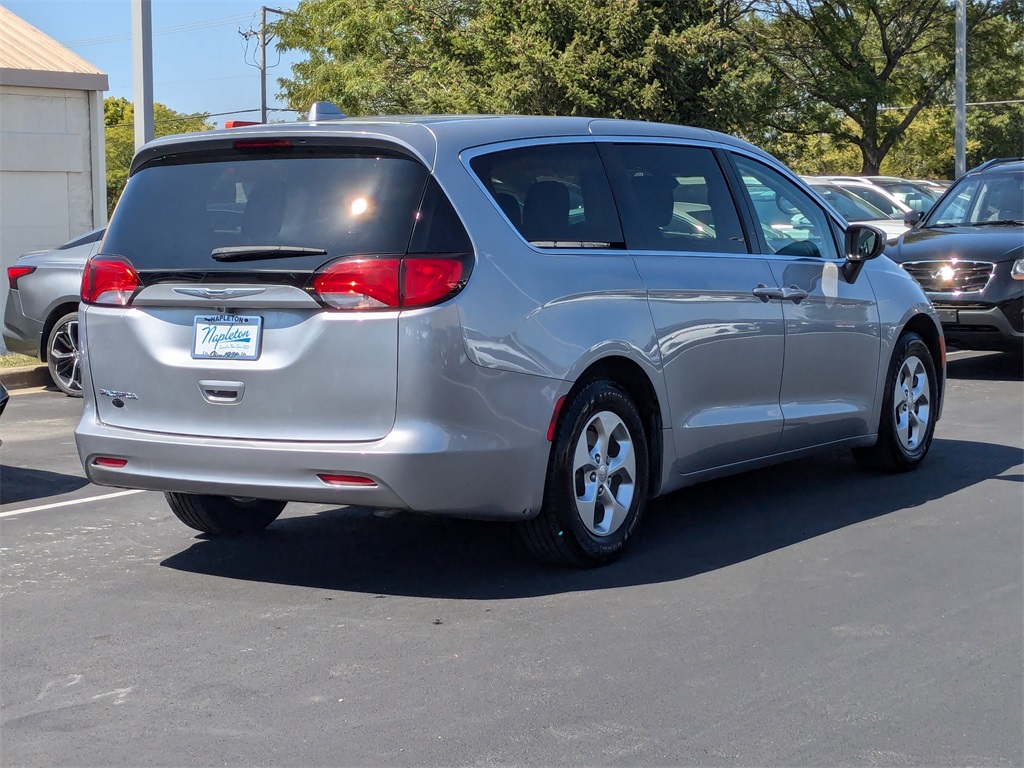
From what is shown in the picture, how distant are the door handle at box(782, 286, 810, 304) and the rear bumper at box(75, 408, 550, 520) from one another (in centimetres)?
196

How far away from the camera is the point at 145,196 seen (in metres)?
5.66

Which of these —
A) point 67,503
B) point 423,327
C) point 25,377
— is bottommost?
point 25,377

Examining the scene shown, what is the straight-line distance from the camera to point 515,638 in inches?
191

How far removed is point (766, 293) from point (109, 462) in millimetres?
3105

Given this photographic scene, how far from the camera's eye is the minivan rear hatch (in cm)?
506

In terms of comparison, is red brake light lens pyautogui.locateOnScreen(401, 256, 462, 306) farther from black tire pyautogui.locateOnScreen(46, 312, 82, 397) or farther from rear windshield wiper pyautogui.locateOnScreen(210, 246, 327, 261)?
black tire pyautogui.locateOnScreen(46, 312, 82, 397)

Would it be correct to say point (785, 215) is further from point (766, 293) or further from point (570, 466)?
point (570, 466)

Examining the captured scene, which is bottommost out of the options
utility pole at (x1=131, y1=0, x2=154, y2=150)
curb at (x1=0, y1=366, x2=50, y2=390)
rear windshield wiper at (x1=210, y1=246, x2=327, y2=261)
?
curb at (x1=0, y1=366, x2=50, y2=390)

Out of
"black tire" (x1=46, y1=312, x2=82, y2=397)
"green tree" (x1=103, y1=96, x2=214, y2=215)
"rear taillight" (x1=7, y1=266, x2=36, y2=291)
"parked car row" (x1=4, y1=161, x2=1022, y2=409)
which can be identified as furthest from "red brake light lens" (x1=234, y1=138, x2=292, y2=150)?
"green tree" (x1=103, y1=96, x2=214, y2=215)

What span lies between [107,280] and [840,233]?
392cm

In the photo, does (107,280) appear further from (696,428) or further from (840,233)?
(840,233)

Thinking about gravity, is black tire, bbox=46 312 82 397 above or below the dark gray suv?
below

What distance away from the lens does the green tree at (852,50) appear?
41.1 metres

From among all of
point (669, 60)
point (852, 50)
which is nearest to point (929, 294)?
point (669, 60)
